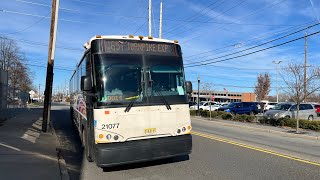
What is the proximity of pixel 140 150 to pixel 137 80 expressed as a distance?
1.61 m

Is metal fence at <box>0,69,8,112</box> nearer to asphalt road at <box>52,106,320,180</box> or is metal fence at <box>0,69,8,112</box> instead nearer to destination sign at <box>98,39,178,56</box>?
asphalt road at <box>52,106,320,180</box>

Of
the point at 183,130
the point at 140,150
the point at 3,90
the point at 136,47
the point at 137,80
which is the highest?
the point at 136,47

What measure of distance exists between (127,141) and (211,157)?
3128 mm

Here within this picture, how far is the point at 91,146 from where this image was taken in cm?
802

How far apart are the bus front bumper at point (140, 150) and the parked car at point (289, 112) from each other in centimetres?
1880

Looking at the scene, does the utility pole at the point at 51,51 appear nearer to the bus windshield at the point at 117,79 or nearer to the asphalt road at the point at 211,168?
the asphalt road at the point at 211,168

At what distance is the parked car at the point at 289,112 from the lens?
86.2 feet

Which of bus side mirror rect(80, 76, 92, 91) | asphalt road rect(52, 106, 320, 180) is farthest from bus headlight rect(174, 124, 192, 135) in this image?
bus side mirror rect(80, 76, 92, 91)

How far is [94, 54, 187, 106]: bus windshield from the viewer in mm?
7543

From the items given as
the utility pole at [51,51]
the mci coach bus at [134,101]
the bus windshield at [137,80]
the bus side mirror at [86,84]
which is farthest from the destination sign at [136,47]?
the utility pole at [51,51]

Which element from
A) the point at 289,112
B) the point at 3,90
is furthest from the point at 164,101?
the point at 289,112

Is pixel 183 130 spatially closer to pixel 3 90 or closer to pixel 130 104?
pixel 130 104

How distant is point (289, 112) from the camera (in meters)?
26.6

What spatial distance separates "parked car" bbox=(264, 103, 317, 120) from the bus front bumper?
1880cm
